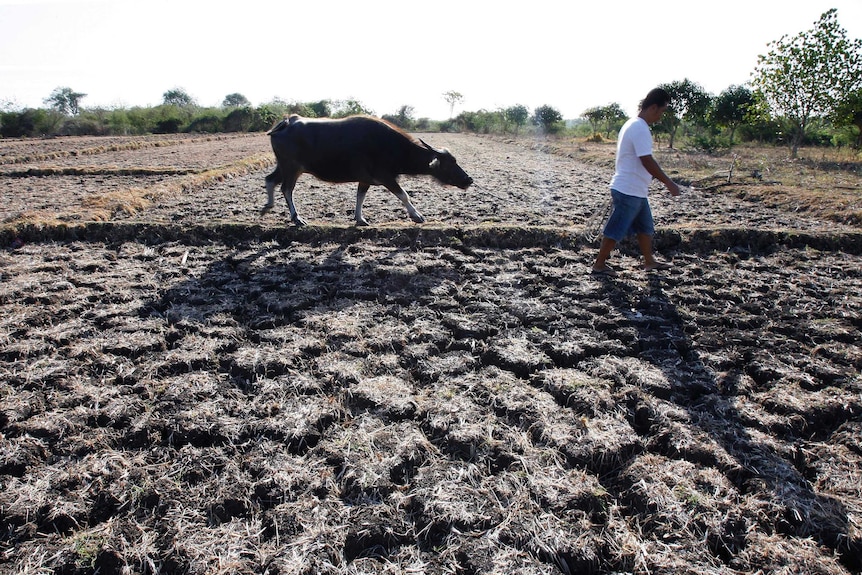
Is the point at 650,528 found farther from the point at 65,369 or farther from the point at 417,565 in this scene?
the point at 65,369

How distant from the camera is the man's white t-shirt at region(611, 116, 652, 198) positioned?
3512mm

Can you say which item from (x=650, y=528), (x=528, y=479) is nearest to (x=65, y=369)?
(x=528, y=479)

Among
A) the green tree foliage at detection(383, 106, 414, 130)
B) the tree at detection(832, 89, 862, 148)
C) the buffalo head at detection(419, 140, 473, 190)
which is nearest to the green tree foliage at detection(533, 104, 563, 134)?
the green tree foliage at detection(383, 106, 414, 130)

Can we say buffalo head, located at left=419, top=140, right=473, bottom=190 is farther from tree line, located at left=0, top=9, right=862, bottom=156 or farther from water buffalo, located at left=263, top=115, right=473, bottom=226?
tree line, located at left=0, top=9, right=862, bottom=156

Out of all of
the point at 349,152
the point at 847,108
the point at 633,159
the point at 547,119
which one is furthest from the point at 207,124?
the point at 633,159

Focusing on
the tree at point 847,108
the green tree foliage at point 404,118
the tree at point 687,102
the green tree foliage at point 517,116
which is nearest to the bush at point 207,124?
the green tree foliage at point 404,118

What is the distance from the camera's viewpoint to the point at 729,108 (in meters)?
24.6

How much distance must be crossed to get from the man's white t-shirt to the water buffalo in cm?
227

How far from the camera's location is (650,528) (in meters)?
1.57

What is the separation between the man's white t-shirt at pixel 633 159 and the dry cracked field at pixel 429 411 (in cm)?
75

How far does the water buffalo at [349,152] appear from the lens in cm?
507

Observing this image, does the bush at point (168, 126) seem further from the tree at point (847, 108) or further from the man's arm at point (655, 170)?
the man's arm at point (655, 170)

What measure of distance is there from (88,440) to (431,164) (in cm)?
431

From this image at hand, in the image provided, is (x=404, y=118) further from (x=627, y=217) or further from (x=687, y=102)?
(x=627, y=217)
